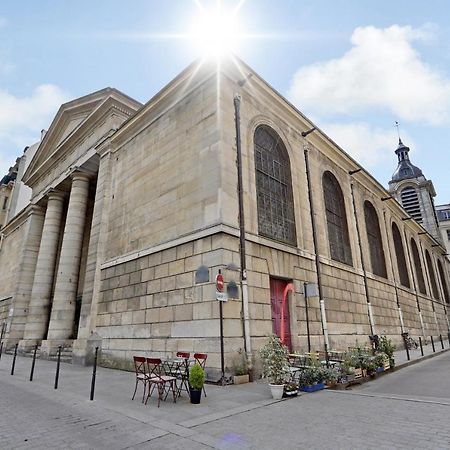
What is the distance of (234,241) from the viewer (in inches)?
406

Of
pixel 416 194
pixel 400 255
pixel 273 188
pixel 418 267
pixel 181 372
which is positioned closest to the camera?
pixel 181 372

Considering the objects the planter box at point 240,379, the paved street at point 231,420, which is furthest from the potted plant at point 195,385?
the planter box at point 240,379

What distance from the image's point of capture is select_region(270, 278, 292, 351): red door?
11.4 meters

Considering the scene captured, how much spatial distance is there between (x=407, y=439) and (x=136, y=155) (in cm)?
1424

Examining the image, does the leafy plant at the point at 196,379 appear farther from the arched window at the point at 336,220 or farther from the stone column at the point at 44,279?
the stone column at the point at 44,279

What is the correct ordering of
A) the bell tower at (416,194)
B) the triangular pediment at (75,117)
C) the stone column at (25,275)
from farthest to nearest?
the bell tower at (416,194)
the stone column at (25,275)
the triangular pediment at (75,117)

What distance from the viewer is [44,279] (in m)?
20.3

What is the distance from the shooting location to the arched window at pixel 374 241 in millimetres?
21172

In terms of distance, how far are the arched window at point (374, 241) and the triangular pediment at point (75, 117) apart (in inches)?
656

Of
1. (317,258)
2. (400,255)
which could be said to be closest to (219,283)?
(317,258)

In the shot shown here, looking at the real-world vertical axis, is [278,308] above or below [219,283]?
below

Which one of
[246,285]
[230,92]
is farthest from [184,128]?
[246,285]

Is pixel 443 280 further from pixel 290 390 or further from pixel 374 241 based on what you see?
pixel 290 390

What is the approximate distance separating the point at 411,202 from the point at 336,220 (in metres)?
35.3
